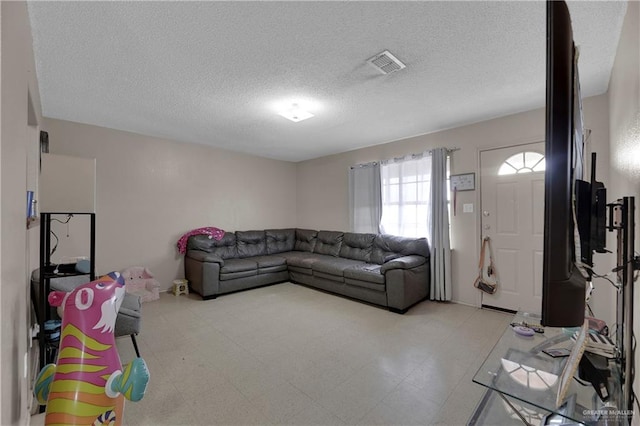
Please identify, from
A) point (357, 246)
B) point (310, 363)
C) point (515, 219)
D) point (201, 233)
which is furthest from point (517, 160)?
point (201, 233)

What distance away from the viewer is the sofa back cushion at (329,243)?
16.0 feet

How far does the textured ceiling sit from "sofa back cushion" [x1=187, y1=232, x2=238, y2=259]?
1.77m

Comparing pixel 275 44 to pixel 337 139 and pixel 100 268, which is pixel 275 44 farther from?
pixel 100 268

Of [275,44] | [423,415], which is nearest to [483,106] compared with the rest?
[275,44]

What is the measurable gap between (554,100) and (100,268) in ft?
15.1

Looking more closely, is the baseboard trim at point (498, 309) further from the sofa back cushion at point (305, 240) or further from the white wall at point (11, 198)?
the white wall at point (11, 198)

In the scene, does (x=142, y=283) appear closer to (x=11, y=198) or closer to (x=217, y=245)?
(x=217, y=245)

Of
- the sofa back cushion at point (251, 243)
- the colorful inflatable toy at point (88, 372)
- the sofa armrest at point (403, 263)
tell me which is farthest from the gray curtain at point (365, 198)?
the colorful inflatable toy at point (88, 372)

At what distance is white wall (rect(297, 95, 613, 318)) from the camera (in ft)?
8.73

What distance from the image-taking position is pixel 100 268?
3.57 metres

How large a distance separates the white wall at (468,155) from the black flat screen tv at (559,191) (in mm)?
2859

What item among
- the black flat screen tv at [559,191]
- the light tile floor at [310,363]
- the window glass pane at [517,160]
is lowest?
the light tile floor at [310,363]

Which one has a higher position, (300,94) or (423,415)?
(300,94)

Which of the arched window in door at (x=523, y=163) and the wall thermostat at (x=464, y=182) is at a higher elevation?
the arched window in door at (x=523, y=163)
